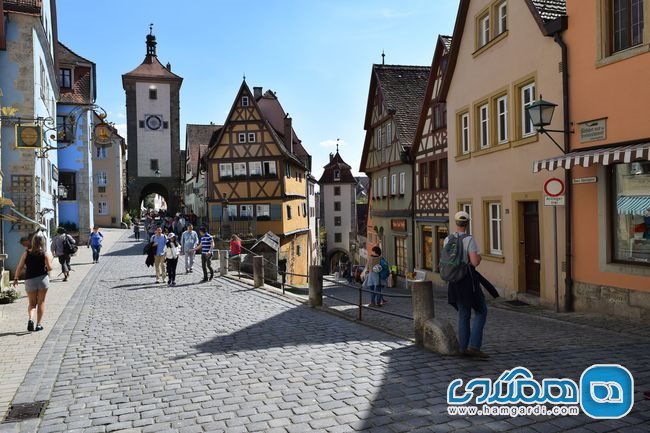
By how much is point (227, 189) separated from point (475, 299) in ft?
102

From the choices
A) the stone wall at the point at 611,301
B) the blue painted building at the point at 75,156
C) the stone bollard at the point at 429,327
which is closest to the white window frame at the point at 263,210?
the blue painted building at the point at 75,156

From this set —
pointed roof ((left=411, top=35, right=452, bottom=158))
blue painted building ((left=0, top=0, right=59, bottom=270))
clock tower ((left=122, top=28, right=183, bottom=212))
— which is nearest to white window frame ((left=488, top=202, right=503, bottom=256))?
pointed roof ((left=411, top=35, right=452, bottom=158))

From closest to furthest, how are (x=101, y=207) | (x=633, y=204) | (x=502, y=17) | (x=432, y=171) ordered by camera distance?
(x=633, y=204) < (x=502, y=17) < (x=432, y=171) < (x=101, y=207)

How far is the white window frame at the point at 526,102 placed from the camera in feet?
43.2

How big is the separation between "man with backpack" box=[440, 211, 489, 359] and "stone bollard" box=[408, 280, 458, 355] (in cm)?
28

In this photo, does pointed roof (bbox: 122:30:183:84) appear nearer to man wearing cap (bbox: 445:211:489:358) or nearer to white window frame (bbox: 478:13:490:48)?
white window frame (bbox: 478:13:490:48)

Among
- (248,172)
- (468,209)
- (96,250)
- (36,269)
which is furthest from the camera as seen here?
(248,172)

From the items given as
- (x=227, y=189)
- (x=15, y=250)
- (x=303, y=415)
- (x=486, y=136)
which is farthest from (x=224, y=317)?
(x=227, y=189)

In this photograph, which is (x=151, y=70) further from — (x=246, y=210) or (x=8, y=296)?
(x=8, y=296)

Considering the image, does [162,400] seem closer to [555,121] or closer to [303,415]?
[303,415]

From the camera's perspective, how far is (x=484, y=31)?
15.9 m

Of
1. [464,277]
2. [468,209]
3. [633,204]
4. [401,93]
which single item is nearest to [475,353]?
[464,277]

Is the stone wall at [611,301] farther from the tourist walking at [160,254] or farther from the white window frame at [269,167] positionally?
the white window frame at [269,167]

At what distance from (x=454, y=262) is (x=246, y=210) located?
30869 mm
